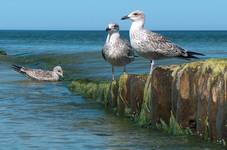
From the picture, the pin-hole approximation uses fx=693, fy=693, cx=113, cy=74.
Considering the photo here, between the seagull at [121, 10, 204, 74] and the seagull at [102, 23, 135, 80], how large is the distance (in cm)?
248

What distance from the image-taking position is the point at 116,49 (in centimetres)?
1670

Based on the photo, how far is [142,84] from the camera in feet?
44.1

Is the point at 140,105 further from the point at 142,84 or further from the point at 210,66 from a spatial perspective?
the point at 210,66

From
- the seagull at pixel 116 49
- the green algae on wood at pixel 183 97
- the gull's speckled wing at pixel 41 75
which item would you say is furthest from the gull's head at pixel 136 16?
the gull's speckled wing at pixel 41 75

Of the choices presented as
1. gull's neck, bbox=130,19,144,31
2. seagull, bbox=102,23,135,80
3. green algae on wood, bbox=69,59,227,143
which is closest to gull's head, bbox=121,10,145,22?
gull's neck, bbox=130,19,144,31

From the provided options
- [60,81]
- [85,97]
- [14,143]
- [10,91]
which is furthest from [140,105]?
[60,81]

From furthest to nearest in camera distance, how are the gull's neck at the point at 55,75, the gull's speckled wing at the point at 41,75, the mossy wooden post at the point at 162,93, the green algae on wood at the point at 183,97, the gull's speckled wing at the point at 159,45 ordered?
1. the gull's neck at the point at 55,75
2. the gull's speckled wing at the point at 41,75
3. the gull's speckled wing at the point at 159,45
4. the mossy wooden post at the point at 162,93
5. the green algae on wood at the point at 183,97

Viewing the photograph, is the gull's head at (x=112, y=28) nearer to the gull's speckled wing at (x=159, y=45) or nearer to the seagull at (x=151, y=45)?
the seagull at (x=151, y=45)

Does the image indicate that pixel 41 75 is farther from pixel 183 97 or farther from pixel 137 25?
pixel 183 97

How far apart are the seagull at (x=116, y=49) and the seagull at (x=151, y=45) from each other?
8.14ft

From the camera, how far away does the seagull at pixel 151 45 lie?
13829 mm

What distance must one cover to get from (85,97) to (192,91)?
7183 mm

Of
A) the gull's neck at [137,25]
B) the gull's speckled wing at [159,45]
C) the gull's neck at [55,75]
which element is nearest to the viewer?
the gull's speckled wing at [159,45]

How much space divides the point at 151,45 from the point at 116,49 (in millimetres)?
2963
